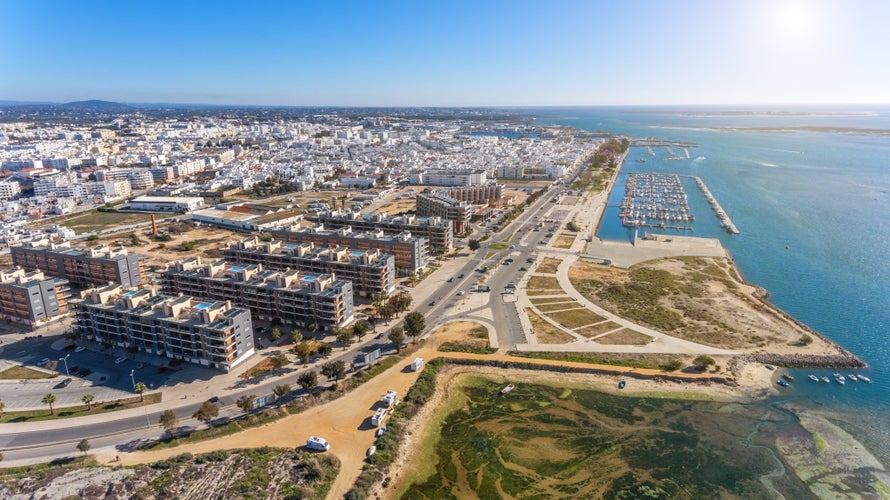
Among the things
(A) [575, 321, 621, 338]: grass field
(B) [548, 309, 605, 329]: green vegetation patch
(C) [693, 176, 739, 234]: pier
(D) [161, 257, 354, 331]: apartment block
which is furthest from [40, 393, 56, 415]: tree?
(C) [693, 176, 739, 234]: pier

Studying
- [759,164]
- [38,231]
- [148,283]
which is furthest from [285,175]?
[759,164]

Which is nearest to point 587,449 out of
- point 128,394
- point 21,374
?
point 128,394

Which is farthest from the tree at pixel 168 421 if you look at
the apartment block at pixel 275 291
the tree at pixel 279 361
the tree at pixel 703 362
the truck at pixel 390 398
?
the tree at pixel 703 362

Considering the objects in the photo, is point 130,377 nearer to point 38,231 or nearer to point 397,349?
point 397,349

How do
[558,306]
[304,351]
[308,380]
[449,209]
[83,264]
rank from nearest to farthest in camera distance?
1. [308,380]
2. [304,351]
3. [558,306]
4. [83,264]
5. [449,209]

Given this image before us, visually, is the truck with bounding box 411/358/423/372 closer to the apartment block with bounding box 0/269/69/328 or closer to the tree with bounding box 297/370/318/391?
the tree with bounding box 297/370/318/391

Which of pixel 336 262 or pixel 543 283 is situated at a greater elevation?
pixel 336 262

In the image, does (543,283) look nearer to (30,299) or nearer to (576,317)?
(576,317)
